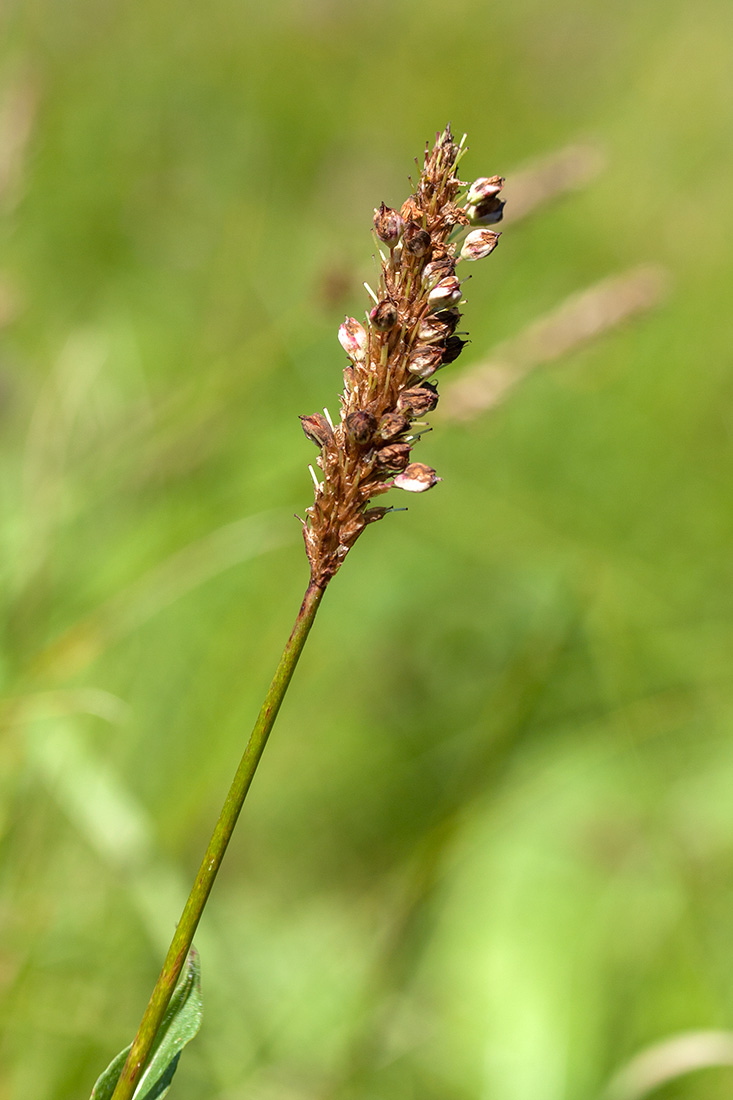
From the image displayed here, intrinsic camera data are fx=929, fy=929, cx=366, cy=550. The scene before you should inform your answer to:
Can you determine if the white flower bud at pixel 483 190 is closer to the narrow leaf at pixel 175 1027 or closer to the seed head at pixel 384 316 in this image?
the seed head at pixel 384 316

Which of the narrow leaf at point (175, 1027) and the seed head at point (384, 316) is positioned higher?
the seed head at point (384, 316)

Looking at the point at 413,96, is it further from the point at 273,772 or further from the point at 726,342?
the point at 273,772

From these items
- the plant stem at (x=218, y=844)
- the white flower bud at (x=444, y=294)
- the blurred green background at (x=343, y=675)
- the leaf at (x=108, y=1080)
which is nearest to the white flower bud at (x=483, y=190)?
the white flower bud at (x=444, y=294)

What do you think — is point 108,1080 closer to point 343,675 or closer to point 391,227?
point 391,227

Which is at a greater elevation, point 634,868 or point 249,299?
point 249,299

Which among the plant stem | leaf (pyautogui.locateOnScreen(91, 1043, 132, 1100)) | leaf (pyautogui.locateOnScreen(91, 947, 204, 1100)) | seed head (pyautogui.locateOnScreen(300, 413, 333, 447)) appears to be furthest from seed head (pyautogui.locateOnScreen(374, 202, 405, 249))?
leaf (pyautogui.locateOnScreen(91, 1043, 132, 1100))

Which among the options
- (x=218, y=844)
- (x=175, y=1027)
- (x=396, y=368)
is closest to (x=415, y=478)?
(x=396, y=368)

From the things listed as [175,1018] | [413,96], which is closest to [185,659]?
[175,1018]
